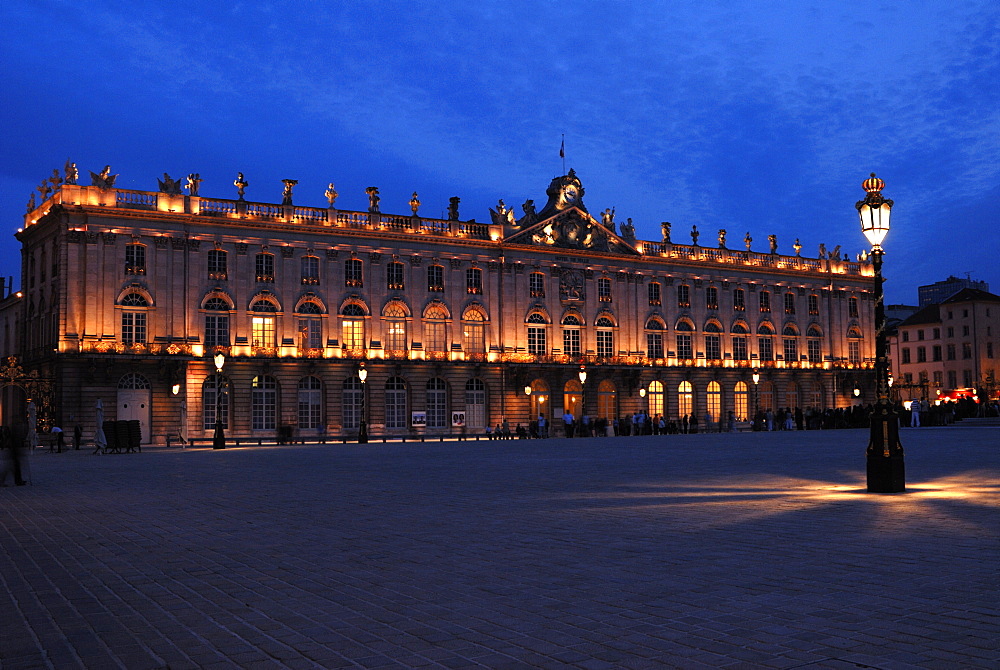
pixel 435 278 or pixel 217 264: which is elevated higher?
pixel 217 264

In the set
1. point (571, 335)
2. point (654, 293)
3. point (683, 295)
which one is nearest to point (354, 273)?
point (571, 335)

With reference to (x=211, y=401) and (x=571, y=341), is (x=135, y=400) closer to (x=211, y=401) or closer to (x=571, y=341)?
(x=211, y=401)

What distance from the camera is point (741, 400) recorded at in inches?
2566

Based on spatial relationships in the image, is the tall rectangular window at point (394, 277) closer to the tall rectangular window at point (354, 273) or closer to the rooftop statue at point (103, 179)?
the tall rectangular window at point (354, 273)

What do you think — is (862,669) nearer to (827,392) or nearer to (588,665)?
(588,665)

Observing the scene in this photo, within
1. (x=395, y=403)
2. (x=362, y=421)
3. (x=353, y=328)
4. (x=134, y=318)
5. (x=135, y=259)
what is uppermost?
(x=135, y=259)

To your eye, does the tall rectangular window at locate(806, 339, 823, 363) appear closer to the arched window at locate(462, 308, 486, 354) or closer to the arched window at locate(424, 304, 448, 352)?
the arched window at locate(462, 308, 486, 354)

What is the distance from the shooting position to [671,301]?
63.1 m

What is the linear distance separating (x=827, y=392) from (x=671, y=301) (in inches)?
577

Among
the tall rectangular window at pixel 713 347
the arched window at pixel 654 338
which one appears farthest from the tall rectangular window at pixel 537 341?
the tall rectangular window at pixel 713 347

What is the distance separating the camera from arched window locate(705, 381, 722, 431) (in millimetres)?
63781

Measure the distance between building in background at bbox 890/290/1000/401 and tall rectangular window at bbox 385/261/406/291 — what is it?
1932 inches

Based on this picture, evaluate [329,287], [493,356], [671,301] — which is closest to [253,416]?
[329,287]

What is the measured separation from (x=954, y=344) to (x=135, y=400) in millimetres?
70873
